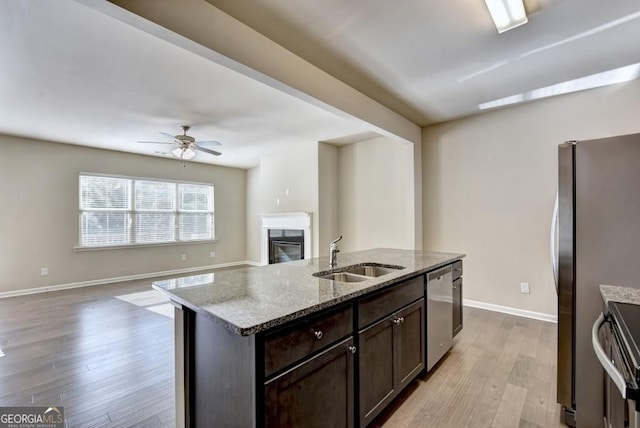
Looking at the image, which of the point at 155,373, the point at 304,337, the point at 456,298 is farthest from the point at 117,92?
the point at 456,298

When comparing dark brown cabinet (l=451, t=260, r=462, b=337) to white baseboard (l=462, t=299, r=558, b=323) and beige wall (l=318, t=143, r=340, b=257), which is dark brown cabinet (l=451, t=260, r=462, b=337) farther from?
beige wall (l=318, t=143, r=340, b=257)

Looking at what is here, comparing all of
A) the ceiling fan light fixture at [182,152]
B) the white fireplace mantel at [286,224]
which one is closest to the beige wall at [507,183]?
the white fireplace mantel at [286,224]

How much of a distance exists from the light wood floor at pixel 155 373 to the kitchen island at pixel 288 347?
16.7 inches

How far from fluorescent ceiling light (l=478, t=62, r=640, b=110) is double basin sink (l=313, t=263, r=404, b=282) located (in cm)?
266

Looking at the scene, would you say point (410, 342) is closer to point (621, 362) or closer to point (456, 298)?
point (456, 298)

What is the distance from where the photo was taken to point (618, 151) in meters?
1.54

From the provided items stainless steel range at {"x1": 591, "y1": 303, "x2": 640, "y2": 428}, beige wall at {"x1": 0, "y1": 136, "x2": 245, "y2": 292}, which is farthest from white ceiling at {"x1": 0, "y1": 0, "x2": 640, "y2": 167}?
stainless steel range at {"x1": 591, "y1": 303, "x2": 640, "y2": 428}

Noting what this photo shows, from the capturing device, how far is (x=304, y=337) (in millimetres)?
1308

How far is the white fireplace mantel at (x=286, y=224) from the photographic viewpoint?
5625 mm

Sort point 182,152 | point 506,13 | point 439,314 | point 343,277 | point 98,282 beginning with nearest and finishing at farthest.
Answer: point 506,13
point 343,277
point 439,314
point 182,152
point 98,282

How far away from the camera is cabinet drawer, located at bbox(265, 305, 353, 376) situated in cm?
117

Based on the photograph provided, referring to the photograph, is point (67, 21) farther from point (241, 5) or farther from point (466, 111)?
point (466, 111)

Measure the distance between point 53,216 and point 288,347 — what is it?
6.22 m

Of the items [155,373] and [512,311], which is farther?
[512,311]
